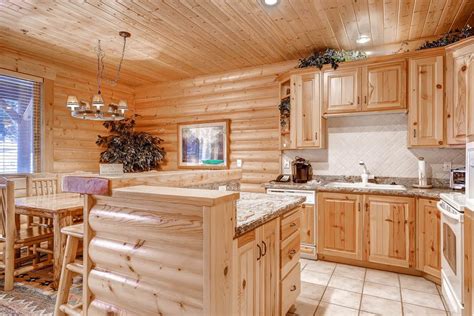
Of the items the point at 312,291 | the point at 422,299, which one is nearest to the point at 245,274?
the point at 312,291

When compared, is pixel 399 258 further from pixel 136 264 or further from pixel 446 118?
pixel 136 264

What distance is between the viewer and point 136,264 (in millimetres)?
1462

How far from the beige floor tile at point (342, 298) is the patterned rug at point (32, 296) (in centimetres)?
231

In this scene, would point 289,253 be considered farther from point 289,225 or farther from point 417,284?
point 417,284

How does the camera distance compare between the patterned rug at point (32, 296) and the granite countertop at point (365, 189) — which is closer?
the patterned rug at point (32, 296)

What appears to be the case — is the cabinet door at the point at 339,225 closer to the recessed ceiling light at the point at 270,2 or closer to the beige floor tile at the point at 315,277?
the beige floor tile at the point at 315,277

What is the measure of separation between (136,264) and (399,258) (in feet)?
9.79

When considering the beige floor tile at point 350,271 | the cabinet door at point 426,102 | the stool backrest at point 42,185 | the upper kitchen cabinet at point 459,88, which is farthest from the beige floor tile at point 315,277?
the stool backrest at point 42,185

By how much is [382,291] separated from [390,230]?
0.71 meters

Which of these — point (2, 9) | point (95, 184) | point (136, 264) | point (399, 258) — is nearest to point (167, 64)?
point (2, 9)

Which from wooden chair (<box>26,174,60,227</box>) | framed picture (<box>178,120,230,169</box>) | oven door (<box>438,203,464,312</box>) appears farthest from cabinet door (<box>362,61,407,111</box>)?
wooden chair (<box>26,174,60,227</box>)

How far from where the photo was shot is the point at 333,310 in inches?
98.5

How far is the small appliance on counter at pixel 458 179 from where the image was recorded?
3.14 m

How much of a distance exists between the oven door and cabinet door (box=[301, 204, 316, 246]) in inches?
54.5
